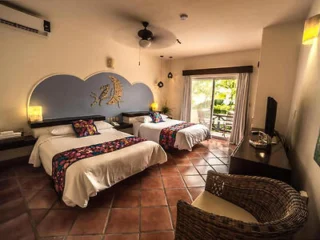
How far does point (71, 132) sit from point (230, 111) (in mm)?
4576

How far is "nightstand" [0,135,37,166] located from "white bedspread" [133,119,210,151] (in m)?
2.15

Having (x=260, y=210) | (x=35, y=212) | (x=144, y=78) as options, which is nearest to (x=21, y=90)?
(x=35, y=212)

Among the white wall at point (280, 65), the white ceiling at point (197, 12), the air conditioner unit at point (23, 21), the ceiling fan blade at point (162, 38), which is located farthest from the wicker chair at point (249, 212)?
the air conditioner unit at point (23, 21)

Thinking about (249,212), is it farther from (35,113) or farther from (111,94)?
(111,94)

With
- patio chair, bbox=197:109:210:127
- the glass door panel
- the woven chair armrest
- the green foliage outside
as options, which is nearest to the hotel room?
the woven chair armrest

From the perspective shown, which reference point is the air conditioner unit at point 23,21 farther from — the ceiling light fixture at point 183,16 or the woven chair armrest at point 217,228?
the woven chair armrest at point 217,228

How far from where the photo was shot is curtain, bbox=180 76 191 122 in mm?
5193

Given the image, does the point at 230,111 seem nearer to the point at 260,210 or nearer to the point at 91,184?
the point at 260,210

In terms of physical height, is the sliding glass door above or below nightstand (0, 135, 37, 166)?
above

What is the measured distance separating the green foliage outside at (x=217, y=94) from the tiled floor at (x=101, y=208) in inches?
117

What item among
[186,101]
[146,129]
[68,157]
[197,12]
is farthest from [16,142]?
[186,101]

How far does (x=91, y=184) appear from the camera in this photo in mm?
1670

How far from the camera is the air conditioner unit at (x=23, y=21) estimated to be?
2.25m

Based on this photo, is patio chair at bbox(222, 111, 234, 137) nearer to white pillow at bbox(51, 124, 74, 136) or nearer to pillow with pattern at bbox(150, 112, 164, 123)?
pillow with pattern at bbox(150, 112, 164, 123)
